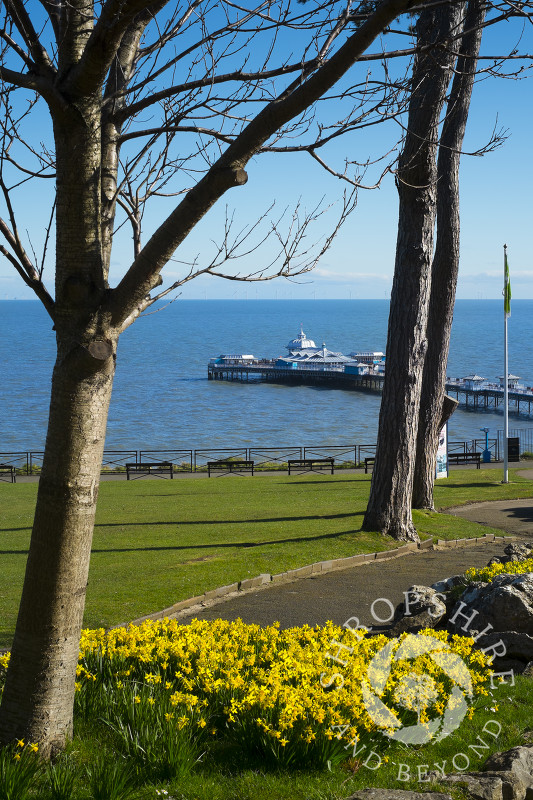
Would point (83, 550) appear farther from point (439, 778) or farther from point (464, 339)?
point (464, 339)

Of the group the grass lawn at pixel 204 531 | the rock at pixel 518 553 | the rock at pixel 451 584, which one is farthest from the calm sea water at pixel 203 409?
the rock at pixel 451 584

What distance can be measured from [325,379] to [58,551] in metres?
90.2

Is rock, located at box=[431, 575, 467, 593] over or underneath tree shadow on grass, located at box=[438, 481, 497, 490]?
over

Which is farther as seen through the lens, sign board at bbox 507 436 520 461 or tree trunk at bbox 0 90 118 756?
sign board at bbox 507 436 520 461

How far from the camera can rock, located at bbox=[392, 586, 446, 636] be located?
7449 millimetres

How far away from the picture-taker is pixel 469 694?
5.51 metres

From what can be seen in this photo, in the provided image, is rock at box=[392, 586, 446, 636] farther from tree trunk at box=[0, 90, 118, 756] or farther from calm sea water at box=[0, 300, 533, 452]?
calm sea water at box=[0, 300, 533, 452]

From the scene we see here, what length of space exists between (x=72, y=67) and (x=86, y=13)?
415 millimetres

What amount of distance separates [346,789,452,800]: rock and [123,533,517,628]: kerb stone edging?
157 inches

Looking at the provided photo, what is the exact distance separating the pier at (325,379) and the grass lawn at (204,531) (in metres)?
52.4

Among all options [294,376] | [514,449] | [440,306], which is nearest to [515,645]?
[440,306]

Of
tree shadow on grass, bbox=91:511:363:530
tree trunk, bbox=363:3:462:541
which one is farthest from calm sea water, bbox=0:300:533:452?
tree trunk, bbox=363:3:462:541

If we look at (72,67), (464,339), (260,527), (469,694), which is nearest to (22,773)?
(469,694)

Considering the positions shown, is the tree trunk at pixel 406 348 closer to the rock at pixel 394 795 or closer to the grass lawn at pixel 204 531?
the grass lawn at pixel 204 531
